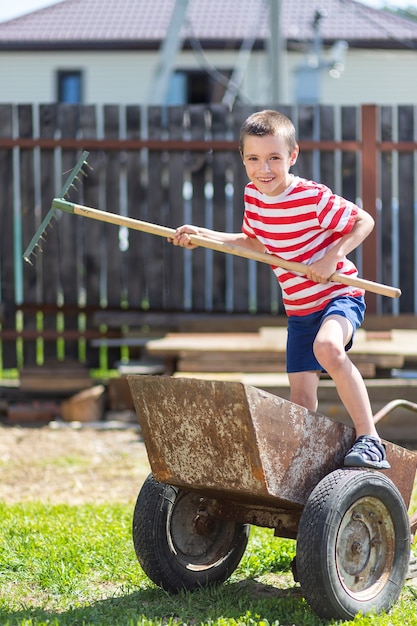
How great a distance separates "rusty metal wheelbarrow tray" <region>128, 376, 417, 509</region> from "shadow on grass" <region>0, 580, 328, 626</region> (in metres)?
0.35

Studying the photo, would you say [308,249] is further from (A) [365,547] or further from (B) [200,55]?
(B) [200,55]

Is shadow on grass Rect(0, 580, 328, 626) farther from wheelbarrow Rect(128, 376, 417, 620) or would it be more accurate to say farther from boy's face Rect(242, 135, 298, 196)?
boy's face Rect(242, 135, 298, 196)

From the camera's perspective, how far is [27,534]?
4.18 m

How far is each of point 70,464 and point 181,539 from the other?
8.44ft

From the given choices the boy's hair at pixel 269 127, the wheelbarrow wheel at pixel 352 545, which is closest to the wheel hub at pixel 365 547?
the wheelbarrow wheel at pixel 352 545

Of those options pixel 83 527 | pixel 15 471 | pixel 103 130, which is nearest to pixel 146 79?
pixel 103 130

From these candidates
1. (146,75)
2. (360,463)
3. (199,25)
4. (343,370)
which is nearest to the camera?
(360,463)

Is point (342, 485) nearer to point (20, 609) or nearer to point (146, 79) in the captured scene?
point (20, 609)

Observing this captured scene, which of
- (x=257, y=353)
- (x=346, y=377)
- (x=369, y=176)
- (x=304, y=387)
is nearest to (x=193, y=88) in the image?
(x=369, y=176)

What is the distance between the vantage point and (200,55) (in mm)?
21000

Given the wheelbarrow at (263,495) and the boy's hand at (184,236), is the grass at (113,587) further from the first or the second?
the boy's hand at (184,236)

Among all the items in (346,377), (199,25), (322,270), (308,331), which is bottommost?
(346,377)

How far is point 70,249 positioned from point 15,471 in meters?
2.49

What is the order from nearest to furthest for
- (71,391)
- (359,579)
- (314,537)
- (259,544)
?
(314,537)
(359,579)
(259,544)
(71,391)
